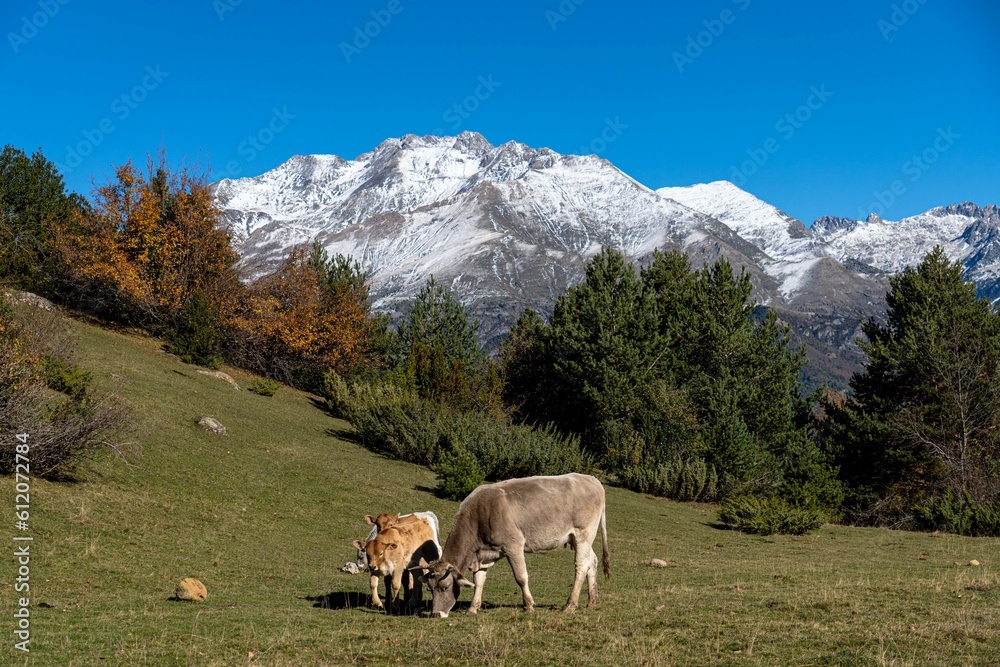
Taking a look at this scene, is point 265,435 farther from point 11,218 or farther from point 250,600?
point 11,218

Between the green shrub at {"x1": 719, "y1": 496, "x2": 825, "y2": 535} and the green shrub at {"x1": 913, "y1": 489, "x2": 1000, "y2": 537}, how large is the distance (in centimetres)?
653

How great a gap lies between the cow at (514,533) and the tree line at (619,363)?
770 inches

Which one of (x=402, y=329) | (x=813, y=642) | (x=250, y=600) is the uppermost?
(x=402, y=329)

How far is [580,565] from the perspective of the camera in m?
11.4

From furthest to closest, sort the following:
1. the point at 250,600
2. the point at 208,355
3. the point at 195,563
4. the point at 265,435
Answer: the point at 208,355 → the point at 265,435 → the point at 195,563 → the point at 250,600

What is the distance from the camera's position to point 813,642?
876 centimetres

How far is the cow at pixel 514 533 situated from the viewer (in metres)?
11.0

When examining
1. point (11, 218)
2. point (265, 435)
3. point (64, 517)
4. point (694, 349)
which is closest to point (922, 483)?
point (694, 349)

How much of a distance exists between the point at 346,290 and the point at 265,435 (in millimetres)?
24129

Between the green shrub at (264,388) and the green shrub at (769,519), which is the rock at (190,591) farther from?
the green shrub at (264,388)

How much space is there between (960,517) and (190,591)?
28.9m

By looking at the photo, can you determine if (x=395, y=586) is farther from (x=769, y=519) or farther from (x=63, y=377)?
(x=769, y=519)

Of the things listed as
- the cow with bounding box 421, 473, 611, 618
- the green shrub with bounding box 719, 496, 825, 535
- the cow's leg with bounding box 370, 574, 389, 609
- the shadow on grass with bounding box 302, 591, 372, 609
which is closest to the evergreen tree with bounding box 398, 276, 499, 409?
the green shrub with bounding box 719, 496, 825, 535

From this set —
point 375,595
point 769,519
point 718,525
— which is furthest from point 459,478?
point 375,595
